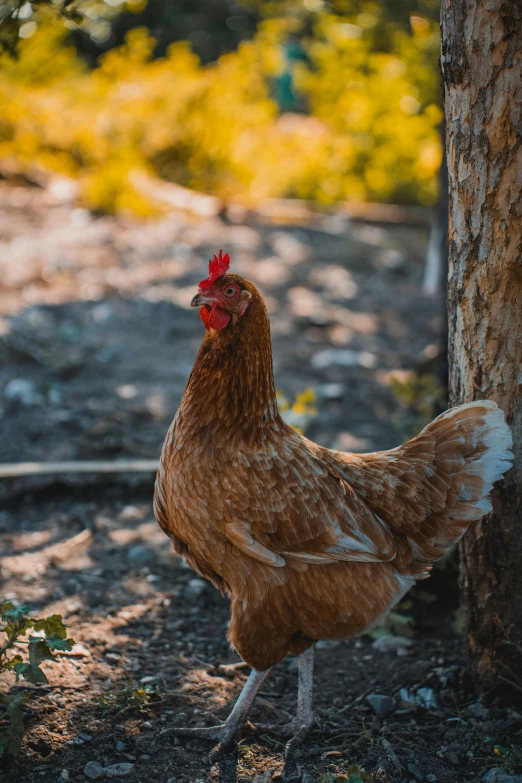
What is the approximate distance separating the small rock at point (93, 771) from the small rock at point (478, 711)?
4.57 feet

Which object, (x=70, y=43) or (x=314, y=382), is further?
(x=70, y=43)

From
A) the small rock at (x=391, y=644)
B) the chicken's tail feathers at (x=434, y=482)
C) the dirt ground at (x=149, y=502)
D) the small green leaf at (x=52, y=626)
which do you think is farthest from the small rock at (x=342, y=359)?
the small green leaf at (x=52, y=626)

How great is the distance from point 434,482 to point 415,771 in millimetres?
1007

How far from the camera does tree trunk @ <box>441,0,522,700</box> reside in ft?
7.35

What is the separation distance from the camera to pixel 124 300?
655cm

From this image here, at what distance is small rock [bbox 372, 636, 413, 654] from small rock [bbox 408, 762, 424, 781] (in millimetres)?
740

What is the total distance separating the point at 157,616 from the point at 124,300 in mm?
3841

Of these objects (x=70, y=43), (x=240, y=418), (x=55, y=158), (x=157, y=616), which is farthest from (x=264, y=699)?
(x=70, y=43)

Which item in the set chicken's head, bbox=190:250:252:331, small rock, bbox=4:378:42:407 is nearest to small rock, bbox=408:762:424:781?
chicken's head, bbox=190:250:252:331

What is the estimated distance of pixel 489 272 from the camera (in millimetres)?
2398

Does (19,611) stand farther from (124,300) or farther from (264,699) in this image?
(124,300)

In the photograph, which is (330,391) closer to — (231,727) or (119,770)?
(231,727)

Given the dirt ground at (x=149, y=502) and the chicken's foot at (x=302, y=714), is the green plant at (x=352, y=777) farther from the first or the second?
the chicken's foot at (x=302, y=714)

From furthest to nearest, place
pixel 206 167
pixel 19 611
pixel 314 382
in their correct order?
pixel 206 167, pixel 314 382, pixel 19 611
